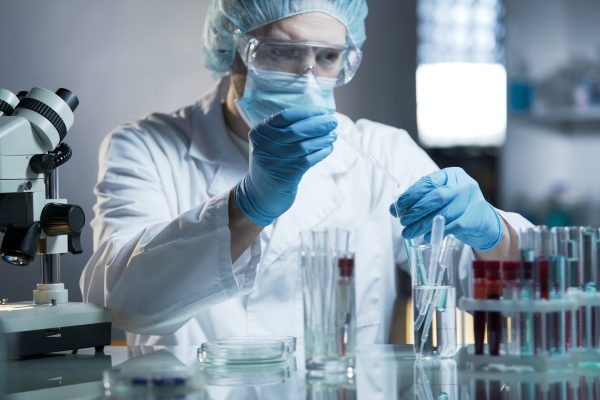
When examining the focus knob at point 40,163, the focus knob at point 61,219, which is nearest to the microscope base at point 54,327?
the focus knob at point 61,219

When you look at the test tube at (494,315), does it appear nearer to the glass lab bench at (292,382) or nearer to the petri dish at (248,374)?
the glass lab bench at (292,382)

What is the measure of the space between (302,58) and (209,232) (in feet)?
1.68

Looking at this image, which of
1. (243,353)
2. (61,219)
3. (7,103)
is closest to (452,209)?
(243,353)

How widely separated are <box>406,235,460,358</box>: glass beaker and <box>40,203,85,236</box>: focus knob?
0.63 metres

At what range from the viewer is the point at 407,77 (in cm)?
354

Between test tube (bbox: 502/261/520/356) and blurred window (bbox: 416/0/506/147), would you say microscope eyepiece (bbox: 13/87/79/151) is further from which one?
blurred window (bbox: 416/0/506/147)

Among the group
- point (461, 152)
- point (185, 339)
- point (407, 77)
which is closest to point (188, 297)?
point (185, 339)

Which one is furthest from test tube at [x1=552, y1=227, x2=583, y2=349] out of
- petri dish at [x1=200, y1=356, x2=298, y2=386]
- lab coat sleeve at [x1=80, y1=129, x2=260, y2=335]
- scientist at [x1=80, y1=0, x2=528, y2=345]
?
lab coat sleeve at [x1=80, y1=129, x2=260, y2=335]

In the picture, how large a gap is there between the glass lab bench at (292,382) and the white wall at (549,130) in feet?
11.1

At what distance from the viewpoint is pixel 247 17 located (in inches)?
84.7

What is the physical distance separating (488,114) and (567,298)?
355cm

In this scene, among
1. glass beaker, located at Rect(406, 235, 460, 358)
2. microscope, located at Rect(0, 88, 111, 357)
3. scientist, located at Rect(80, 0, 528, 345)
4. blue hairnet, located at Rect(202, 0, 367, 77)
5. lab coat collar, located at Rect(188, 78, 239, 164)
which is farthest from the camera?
lab coat collar, located at Rect(188, 78, 239, 164)

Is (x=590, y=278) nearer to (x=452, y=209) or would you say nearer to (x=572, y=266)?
(x=572, y=266)

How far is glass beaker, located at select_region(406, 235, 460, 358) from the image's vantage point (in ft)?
4.51
